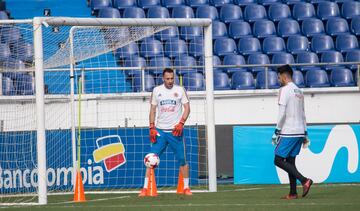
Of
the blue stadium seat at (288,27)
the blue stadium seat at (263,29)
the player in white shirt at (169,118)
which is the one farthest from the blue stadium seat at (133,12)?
the player in white shirt at (169,118)

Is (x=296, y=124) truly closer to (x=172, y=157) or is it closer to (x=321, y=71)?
(x=172, y=157)

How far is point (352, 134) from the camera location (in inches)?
715

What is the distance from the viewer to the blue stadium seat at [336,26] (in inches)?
968

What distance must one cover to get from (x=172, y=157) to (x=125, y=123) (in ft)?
6.06

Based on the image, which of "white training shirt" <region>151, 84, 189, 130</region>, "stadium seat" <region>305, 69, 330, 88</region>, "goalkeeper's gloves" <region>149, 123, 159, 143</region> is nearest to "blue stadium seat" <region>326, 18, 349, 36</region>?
"stadium seat" <region>305, 69, 330, 88</region>

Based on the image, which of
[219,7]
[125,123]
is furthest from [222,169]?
[219,7]

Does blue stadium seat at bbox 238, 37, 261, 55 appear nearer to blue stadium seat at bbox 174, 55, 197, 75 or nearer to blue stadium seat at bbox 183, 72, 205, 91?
blue stadium seat at bbox 174, 55, 197, 75

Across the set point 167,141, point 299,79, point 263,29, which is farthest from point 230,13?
point 167,141

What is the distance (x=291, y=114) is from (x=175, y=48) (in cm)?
1006

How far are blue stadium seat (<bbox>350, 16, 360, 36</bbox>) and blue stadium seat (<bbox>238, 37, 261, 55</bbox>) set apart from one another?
8.75 ft

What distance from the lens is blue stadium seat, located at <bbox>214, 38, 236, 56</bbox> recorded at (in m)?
23.6

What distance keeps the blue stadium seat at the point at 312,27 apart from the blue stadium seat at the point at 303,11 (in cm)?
35

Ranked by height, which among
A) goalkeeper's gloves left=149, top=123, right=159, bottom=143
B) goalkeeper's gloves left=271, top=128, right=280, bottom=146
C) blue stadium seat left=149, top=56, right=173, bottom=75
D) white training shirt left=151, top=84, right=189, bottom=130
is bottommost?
goalkeeper's gloves left=271, top=128, right=280, bottom=146

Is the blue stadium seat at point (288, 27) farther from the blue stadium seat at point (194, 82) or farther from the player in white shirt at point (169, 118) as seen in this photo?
the player in white shirt at point (169, 118)
